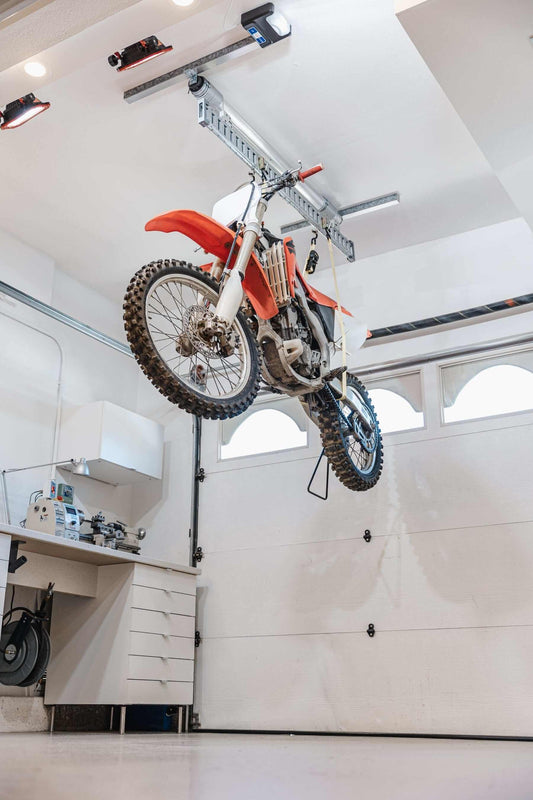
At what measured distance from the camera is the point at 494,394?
5.45 m

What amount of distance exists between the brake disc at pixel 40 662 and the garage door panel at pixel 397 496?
1.59 m

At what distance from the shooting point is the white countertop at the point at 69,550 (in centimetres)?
458

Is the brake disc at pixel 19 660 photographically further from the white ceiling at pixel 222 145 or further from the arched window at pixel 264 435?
the white ceiling at pixel 222 145

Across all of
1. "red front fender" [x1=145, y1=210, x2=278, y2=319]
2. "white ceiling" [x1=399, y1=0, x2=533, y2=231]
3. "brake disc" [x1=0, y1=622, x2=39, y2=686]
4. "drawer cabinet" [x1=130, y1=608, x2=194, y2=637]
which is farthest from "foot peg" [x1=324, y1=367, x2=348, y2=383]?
"brake disc" [x1=0, y1=622, x2=39, y2=686]

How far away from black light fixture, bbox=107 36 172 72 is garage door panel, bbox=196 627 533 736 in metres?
3.79

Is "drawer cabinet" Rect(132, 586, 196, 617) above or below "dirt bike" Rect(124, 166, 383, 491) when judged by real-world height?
below

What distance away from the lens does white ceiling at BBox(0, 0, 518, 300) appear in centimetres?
410

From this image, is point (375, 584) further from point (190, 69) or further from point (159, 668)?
point (190, 69)

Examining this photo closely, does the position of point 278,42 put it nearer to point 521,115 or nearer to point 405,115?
point 405,115

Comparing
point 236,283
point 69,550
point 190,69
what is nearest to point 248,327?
point 236,283

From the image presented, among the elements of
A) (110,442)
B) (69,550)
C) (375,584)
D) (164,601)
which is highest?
(110,442)

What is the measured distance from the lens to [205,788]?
59.4 inches

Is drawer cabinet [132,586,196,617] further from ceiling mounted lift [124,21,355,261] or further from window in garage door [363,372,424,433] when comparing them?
ceiling mounted lift [124,21,355,261]

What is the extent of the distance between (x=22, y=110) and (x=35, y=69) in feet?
2.16
